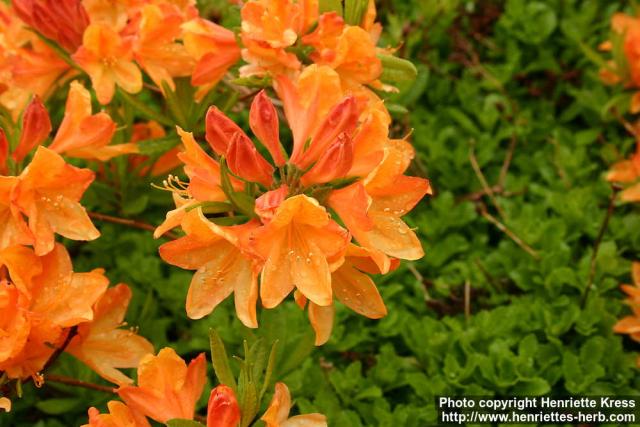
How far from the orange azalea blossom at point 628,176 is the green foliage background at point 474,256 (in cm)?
9

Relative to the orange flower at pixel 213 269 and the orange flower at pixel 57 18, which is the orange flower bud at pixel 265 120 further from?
the orange flower at pixel 57 18

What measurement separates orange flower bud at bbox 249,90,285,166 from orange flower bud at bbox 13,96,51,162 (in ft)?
1.50

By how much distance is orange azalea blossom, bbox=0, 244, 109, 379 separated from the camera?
4.99ft

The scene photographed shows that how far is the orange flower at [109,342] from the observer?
1743mm

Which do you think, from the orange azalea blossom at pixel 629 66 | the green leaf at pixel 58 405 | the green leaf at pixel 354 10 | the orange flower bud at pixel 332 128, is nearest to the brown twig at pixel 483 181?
the orange azalea blossom at pixel 629 66

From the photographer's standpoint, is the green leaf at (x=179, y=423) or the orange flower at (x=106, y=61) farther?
the orange flower at (x=106, y=61)

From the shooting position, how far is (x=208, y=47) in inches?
74.5

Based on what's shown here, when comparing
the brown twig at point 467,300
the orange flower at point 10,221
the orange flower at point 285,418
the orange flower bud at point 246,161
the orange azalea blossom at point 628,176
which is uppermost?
the orange flower bud at point 246,161

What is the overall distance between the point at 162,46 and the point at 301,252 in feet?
2.59

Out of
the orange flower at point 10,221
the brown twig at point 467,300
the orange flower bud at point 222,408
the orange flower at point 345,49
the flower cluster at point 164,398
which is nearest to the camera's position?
the orange flower bud at point 222,408

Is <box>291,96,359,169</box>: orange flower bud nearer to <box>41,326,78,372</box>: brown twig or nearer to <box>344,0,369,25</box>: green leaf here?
<box>344,0,369,25</box>: green leaf

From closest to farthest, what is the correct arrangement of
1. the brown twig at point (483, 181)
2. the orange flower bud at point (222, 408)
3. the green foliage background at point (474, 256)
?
the orange flower bud at point (222, 408)
the green foliage background at point (474, 256)
the brown twig at point (483, 181)

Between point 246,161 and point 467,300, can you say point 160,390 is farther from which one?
point 467,300

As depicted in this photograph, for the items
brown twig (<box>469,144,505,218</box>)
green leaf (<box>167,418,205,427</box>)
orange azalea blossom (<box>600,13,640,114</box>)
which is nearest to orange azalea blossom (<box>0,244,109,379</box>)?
green leaf (<box>167,418,205,427</box>)
